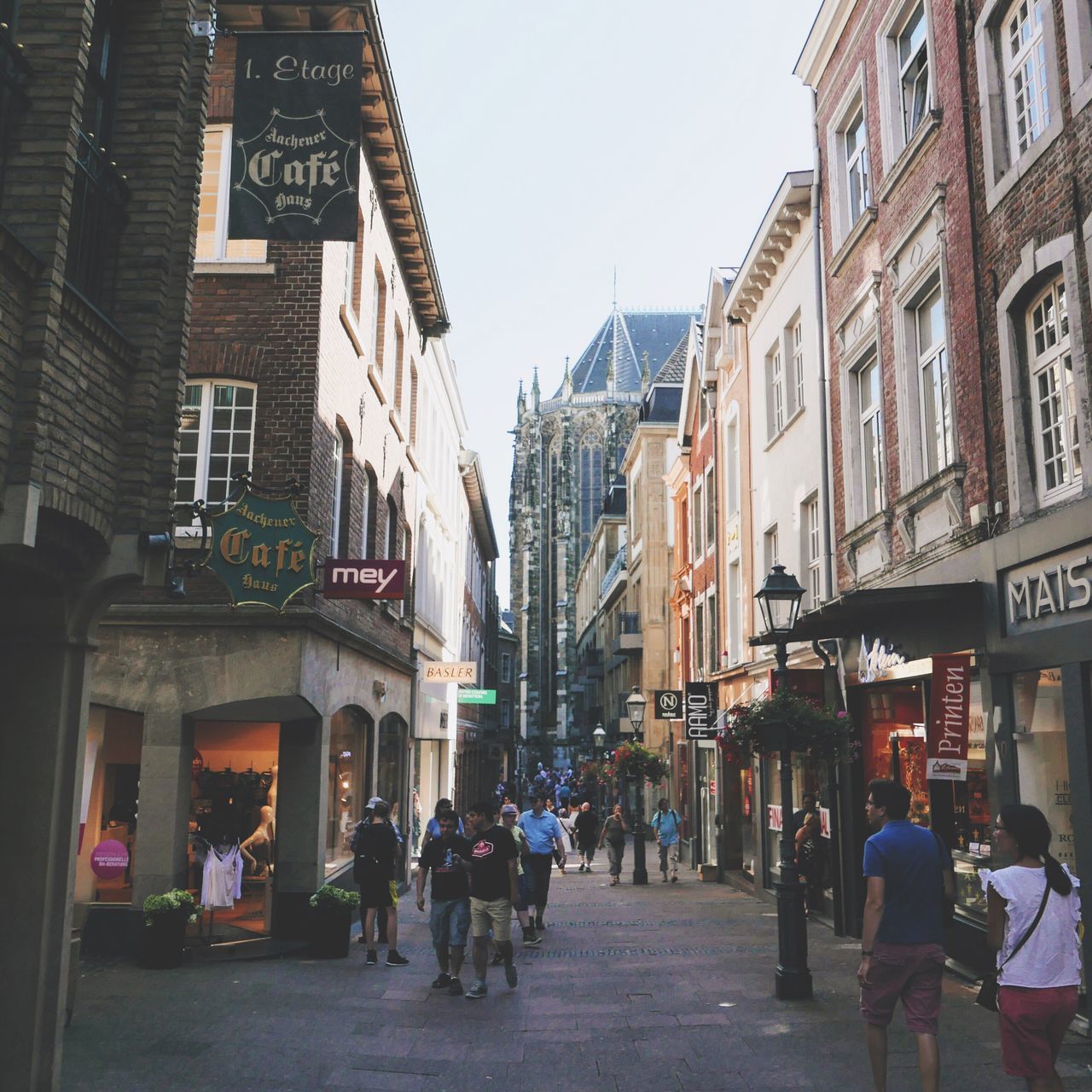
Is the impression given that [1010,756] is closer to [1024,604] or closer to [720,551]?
[1024,604]

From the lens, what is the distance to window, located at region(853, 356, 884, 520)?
1358 cm

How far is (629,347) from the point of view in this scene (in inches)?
3374

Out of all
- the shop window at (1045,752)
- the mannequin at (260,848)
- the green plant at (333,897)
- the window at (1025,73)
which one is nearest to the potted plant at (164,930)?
the green plant at (333,897)

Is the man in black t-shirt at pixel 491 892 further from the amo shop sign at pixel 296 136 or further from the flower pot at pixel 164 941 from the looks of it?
the amo shop sign at pixel 296 136

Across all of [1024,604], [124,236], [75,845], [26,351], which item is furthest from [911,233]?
[75,845]

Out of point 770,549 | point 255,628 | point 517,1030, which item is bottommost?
point 517,1030

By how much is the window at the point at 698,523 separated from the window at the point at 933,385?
47.4ft

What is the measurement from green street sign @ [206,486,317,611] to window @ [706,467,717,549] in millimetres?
14720

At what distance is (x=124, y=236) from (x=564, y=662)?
245ft

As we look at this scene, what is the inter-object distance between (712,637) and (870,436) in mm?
11573

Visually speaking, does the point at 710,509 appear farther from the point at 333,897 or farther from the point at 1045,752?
the point at 1045,752

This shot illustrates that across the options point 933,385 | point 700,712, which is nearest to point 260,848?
point 933,385

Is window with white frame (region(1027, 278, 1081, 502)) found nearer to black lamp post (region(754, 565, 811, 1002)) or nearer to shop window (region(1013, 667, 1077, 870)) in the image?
shop window (region(1013, 667, 1077, 870))

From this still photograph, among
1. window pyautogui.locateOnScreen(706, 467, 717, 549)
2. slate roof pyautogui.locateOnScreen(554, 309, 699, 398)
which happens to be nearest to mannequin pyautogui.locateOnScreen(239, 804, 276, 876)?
window pyautogui.locateOnScreen(706, 467, 717, 549)
